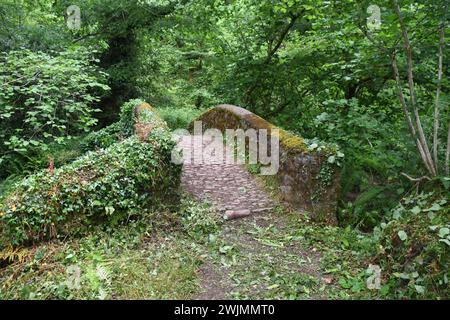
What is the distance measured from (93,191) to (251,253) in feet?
7.56

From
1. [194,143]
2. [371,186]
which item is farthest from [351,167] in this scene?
[194,143]

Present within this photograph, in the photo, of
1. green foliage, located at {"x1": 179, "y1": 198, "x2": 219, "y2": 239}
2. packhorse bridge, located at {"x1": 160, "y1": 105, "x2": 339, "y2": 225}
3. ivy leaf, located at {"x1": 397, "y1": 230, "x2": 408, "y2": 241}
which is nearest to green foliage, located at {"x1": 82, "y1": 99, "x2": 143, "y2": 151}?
packhorse bridge, located at {"x1": 160, "y1": 105, "x2": 339, "y2": 225}

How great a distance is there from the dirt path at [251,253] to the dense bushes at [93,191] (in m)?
1.07

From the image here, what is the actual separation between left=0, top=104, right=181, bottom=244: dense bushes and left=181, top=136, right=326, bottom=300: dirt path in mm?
1074

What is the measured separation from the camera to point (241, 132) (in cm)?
849

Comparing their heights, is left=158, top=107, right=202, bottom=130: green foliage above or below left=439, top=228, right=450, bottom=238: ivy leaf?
above

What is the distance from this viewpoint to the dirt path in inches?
163

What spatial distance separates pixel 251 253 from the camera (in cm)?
486

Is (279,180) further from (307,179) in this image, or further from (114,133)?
(114,133)

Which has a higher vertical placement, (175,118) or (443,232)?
(175,118)

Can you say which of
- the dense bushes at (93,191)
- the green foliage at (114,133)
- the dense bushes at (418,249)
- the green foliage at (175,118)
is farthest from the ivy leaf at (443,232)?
the green foliage at (175,118)

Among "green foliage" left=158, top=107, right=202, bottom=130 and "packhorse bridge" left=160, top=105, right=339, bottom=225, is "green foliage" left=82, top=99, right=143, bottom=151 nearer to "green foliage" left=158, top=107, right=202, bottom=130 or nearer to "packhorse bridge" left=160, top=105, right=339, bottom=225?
"green foliage" left=158, top=107, right=202, bottom=130

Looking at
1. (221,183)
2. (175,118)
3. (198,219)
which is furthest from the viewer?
(175,118)

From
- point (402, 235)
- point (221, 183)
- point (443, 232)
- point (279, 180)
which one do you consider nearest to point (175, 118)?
point (221, 183)
